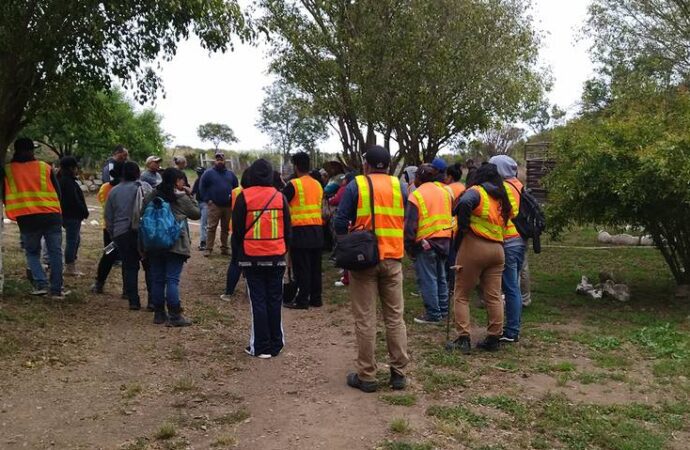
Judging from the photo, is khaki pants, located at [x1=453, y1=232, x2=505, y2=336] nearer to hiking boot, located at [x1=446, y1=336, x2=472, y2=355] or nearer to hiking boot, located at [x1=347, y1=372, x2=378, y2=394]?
hiking boot, located at [x1=446, y1=336, x2=472, y2=355]

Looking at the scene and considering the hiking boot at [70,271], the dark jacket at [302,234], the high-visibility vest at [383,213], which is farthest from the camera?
the hiking boot at [70,271]

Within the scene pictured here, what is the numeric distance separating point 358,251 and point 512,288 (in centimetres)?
239

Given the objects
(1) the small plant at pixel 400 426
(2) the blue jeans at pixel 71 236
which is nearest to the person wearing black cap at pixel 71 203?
(2) the blue jeans at pixel 71 236

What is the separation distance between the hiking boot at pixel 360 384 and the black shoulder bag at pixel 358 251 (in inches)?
37.8

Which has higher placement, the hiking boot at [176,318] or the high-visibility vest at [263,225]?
the high-visibility vest at [263,225]

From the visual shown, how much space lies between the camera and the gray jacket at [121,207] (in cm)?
771

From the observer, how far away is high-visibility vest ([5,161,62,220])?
733cm

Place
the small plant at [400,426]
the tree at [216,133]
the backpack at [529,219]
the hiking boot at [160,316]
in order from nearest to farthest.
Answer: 1. the small plant at [400,426]
2. the backpack at [529,219]
3. the hiking boot at [160,316]
4. the tree at [216,133]

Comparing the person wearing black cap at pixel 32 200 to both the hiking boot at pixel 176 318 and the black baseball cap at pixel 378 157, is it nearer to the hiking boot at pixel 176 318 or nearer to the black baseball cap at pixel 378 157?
the hiking boot at pixel 176 318

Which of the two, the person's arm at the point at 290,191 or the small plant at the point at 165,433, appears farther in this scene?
the person's arm at the point at 290,191

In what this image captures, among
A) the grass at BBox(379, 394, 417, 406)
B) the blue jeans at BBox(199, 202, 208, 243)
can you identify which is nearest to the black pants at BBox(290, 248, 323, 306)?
the grass at BBox(379, 394, 417, 406)

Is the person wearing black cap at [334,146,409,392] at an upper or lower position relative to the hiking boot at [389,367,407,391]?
upper

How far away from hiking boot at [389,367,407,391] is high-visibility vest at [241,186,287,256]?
1627 mm

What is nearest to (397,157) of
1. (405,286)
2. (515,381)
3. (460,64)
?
(460,64)
